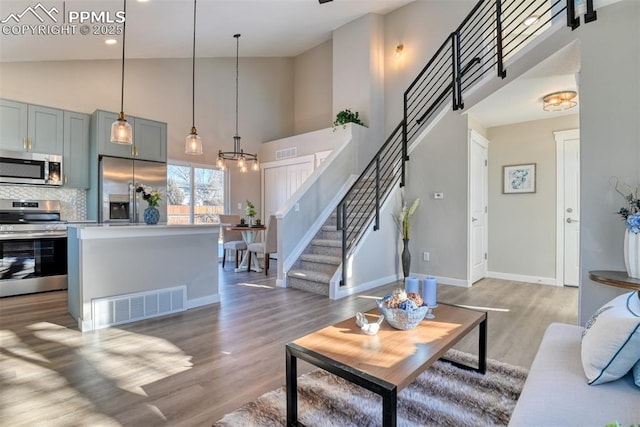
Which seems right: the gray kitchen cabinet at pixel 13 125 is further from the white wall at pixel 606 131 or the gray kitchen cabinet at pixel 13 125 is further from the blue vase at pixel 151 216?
the white wall at pixel 606 131

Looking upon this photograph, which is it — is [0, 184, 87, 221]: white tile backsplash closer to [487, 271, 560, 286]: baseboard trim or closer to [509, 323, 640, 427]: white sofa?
[509, 323, 640, 427]: white sofa

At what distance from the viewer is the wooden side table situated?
6.95ft

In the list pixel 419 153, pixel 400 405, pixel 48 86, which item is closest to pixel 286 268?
pixel 419 153

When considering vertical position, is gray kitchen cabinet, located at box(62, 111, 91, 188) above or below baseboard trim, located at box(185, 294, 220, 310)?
above

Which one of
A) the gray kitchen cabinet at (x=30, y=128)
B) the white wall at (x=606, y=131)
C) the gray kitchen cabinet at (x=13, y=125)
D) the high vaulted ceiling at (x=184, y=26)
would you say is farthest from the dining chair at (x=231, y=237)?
the white wall at (x=606, y=131)

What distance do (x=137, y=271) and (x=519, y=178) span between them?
5576 millimetres

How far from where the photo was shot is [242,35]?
6273mm

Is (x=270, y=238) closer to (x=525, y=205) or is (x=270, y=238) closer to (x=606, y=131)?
(x=525, y=205)

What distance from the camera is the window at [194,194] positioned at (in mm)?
6535

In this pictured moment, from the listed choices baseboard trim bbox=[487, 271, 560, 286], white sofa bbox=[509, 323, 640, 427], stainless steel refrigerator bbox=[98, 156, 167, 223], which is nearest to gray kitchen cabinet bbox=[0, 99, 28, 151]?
stainless steel refrigerator bbox=[98, 156, 167, 223]

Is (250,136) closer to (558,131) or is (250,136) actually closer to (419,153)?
(419,153)

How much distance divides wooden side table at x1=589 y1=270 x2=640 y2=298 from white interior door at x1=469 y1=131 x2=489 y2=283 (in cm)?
239

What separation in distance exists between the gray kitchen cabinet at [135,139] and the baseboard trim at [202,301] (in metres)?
2.92

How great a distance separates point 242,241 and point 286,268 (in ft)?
5.65
